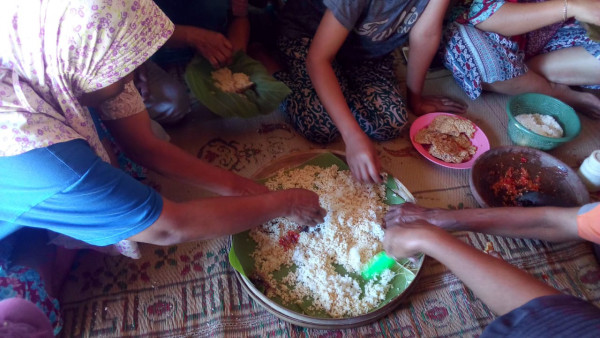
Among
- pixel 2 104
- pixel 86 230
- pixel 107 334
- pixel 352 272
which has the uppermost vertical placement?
pixel 2 104

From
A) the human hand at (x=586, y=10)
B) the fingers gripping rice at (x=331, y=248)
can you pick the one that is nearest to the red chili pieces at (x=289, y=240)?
the fingers gripping rice at (x=331, y=248)

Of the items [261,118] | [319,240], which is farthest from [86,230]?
[261,118]

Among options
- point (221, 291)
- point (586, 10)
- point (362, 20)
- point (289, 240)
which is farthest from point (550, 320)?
point (586, 10)

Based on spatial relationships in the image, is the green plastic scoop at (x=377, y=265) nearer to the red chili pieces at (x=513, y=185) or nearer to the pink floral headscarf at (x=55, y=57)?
the red chili pieces at (x=513, y=185)

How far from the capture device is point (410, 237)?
99 centimetres

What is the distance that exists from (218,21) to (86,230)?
1.16 metres

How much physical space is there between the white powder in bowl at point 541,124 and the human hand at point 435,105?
0.80 ft

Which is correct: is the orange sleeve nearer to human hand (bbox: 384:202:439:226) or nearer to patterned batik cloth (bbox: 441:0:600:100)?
human hand (bbox: 384:202:439:226)

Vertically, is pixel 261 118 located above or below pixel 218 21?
below

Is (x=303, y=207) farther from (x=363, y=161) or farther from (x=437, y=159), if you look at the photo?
(x=437, y=159)

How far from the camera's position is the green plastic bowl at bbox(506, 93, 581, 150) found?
1.59 m

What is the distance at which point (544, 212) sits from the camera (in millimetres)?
1167

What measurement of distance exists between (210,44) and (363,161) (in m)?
0.73

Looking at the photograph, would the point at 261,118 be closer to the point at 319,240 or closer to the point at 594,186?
the point at 319,240
